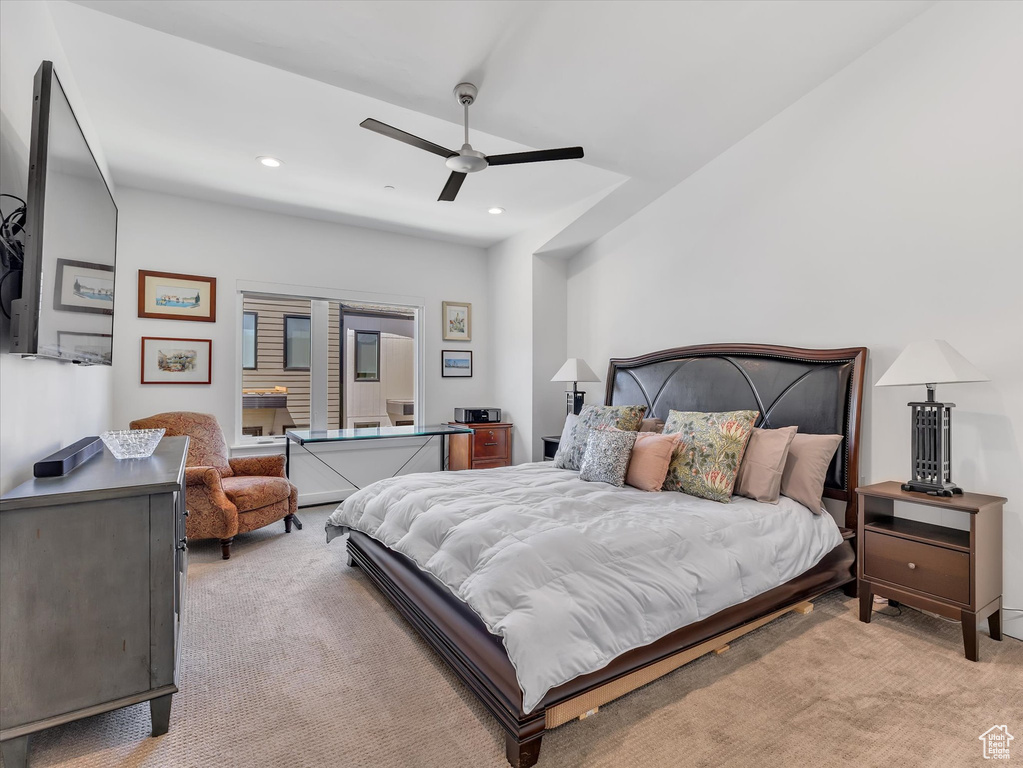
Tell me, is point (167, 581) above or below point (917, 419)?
below

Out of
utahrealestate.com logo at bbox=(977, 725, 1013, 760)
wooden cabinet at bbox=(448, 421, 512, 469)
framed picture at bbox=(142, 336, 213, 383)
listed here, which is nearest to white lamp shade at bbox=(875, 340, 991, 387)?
utahrealestate.com logo at bbox=(977, 725, 1013, 760)

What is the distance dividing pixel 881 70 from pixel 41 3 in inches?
164

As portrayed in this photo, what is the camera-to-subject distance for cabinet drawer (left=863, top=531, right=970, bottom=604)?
2.18 meters

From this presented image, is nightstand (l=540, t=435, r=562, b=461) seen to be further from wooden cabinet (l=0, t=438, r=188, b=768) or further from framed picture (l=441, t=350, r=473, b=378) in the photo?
wooden cabinet (l=0, t=438, r=188, b=768)

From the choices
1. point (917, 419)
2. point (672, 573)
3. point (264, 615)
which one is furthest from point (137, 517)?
point (917, 419)

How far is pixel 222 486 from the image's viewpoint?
3.49 m

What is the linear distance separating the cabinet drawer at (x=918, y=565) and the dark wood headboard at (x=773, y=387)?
371 mm

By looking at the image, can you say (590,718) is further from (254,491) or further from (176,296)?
(176,296)

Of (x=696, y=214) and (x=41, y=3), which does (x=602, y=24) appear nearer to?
(x=696, y=214)

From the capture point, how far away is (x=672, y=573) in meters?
1.92

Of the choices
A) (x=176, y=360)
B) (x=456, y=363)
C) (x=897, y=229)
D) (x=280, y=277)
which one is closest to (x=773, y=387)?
(x=897, y=229)

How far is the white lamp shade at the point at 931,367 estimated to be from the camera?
2236 millimetres

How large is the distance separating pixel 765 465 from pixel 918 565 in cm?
77

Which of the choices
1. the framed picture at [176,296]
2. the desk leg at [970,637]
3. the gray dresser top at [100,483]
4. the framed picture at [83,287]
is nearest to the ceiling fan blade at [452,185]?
the framed picture at [83,287]
